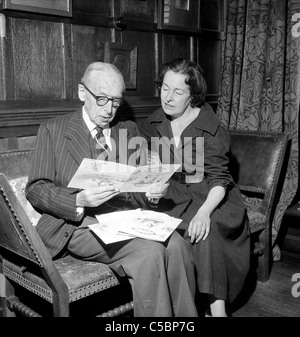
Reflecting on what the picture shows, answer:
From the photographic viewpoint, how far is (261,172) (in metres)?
3.25

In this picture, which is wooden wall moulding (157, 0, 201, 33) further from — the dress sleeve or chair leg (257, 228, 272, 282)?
chair leg (257, 228, 272, 282)

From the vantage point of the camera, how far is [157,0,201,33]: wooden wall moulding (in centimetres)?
329

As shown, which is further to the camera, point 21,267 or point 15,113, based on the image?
point 15,113

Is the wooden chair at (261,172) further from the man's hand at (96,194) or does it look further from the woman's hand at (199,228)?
the man's hand at (96,194)

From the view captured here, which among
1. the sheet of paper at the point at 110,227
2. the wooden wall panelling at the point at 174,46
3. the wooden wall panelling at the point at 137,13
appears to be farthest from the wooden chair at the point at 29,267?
the wooden wall panelling at the point at 174,46

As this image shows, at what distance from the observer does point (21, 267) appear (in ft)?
7.45

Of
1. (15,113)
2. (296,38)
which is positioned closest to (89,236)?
(15,113)

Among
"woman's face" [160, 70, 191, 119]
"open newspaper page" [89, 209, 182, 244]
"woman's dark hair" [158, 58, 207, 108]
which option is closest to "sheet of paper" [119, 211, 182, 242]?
"open newspaper page" [89, 209, 182, 244]

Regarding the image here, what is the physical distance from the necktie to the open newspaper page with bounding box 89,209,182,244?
34 cm

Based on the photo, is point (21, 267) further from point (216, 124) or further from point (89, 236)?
point (216, 124)

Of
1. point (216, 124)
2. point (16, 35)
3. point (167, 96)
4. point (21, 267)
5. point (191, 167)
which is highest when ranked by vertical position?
point (16, 35)

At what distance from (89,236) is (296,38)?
2185 millimetres

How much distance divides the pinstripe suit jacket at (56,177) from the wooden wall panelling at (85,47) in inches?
22.1

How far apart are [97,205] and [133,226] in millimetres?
208
